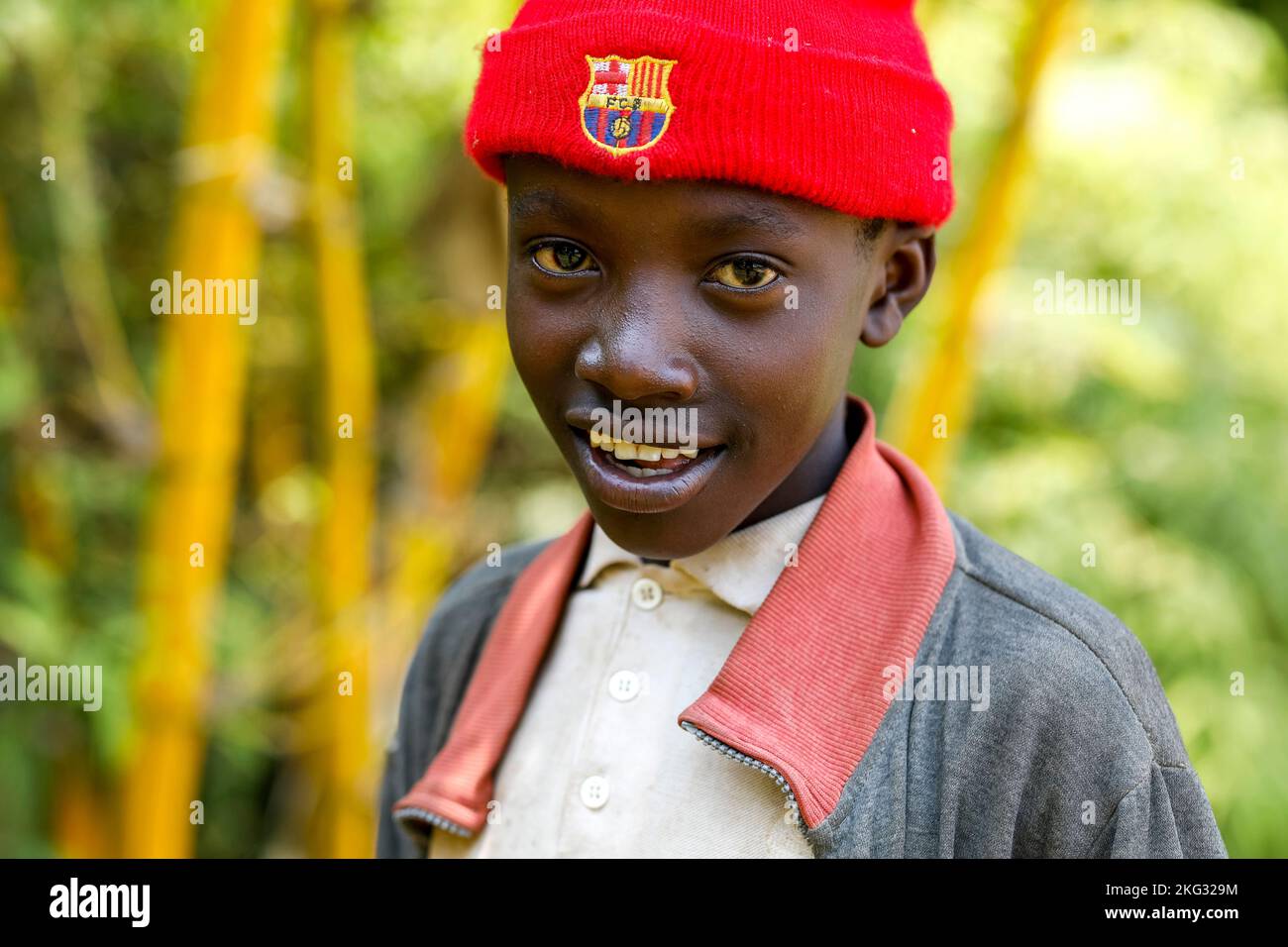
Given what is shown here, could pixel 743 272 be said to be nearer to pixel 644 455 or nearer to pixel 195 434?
pixel 644 455

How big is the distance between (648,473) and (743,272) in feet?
0.51

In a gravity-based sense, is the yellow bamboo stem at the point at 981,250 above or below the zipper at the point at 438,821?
above

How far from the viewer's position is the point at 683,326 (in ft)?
2.74

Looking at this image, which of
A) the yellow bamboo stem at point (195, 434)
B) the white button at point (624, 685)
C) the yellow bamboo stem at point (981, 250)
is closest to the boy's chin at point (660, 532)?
the white button at point (624, 685)

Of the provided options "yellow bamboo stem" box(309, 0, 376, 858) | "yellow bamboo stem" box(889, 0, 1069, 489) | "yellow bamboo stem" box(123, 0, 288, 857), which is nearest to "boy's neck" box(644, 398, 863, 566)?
"yellow bamboo stem" box(889, 0, 1069, 489)

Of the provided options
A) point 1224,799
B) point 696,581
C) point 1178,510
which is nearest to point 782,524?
point 696,581

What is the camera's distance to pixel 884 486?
998mm

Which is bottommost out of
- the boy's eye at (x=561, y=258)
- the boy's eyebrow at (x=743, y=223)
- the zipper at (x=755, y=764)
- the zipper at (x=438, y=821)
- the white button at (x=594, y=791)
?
the zipper at (x=438, y=821)

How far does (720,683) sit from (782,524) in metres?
0.15

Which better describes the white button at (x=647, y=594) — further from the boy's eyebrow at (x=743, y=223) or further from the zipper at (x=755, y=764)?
the boy's eyebrow at (x=743, y=223)

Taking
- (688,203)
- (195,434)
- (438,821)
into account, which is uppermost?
(688,203)

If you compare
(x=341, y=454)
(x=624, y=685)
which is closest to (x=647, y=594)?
(x=624, y=685)

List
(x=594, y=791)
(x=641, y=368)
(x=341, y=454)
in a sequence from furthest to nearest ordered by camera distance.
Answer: (x=341, y=454), (x=594, y=791), (x=641, y=368)

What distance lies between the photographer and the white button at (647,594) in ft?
3.30
